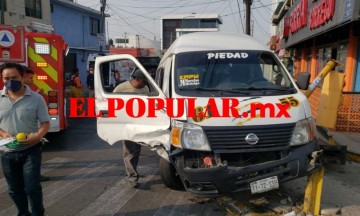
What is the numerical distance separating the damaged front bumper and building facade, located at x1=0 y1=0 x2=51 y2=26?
1470cm

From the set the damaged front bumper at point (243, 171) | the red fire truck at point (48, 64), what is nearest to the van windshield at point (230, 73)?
the damaged front bumper at point (243, 171)

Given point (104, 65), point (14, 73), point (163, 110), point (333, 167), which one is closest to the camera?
point (14, 73)

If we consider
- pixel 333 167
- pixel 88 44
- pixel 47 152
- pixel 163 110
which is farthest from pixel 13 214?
pixel 88 44

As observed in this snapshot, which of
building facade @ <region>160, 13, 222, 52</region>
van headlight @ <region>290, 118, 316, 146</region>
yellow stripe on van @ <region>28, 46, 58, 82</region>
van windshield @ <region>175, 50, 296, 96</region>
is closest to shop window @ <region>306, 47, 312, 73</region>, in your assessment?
van windshield @ <region>175, 50, 296, 96</region>

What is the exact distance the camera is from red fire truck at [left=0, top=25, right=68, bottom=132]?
6945 millimetres

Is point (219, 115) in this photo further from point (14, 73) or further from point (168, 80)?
point (14, 73)

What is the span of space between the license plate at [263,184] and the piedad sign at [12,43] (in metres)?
5.25

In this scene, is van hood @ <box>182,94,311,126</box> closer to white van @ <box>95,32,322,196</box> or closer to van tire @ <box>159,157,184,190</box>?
white van @ <box>95,32,322,196</box>

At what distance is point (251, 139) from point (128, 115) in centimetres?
184

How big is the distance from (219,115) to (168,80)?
1125mm

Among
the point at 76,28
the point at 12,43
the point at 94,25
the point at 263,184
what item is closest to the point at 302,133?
the point at 263,184

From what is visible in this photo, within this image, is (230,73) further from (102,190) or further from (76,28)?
(76,28)

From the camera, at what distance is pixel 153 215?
4301 millimetres

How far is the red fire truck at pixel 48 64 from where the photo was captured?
6.95 m
